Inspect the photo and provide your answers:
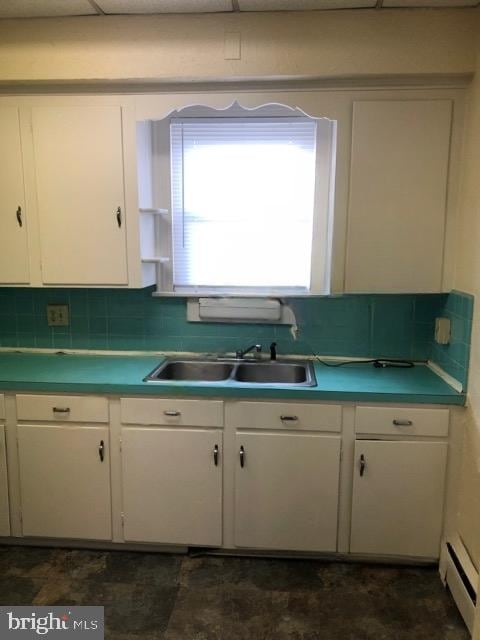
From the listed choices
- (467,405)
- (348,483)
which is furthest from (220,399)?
(467,405)

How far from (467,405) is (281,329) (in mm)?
993

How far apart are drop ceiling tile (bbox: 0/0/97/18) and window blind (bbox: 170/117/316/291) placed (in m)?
0.65

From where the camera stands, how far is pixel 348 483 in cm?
211

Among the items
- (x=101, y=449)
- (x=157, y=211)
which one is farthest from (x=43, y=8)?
(x=101, y=449)

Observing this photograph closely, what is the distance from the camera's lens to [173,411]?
6.95 feet

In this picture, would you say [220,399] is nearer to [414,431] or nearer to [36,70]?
[414,431]

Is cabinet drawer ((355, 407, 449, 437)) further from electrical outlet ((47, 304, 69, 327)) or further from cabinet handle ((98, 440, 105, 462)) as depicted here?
electrical outlet ((47, 304, 69, 327))

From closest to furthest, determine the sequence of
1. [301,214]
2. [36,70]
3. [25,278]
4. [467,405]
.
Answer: [467,405] < [36,70] < [25,278] < [301,214]

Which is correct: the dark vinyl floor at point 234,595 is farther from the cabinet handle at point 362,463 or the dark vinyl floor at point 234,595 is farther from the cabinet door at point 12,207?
the cabinet door at point 12,207

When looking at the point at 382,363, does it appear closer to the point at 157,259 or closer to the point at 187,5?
the point at 157,259

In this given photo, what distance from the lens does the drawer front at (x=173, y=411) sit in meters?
2.11

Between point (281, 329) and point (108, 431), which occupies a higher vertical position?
point (281, 329)

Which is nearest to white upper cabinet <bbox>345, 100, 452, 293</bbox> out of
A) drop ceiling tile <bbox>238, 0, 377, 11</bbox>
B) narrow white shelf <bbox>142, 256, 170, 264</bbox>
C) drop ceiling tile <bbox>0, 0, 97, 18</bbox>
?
drop ceiling tile <bbox>238, 0, 377, 11</bbox>

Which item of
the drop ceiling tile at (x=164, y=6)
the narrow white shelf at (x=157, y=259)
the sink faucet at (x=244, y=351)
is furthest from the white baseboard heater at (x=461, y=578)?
the drop ceiling tile at (x=164, y=6)
